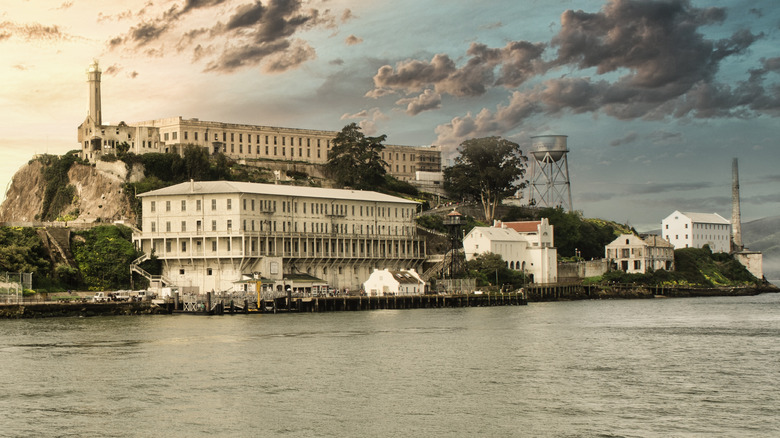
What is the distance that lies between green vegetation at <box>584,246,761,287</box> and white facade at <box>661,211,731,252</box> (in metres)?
4.13

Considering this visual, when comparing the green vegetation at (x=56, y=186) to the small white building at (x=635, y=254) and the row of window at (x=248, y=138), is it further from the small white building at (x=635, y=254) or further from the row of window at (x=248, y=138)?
the small white building at (x=635, y=254)

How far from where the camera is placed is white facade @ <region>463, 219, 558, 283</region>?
4663 inches

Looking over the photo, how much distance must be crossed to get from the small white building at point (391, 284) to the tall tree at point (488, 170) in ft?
121

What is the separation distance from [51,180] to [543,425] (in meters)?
93.1

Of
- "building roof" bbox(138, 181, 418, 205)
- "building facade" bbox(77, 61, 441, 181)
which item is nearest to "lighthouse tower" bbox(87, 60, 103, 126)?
"building facade" bbox(77, 61, 441, 181)

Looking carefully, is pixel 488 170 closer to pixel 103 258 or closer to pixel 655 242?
pixel 655 242

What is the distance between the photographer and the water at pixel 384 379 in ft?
115

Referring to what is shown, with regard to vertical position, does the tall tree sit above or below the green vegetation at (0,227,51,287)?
above

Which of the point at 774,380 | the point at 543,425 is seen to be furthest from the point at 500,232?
the point at 543,425

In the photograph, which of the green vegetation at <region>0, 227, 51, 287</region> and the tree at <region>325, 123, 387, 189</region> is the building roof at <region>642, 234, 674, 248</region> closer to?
the tree at <region>325, 123, 387, 189</region>

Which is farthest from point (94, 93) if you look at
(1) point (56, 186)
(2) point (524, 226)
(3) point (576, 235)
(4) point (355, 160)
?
(3) point (576, 235)

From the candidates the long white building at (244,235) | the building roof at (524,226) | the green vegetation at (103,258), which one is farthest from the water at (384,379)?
the building roof at (524,226)

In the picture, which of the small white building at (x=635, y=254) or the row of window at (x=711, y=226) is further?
the row of window at (x=711, y=226)

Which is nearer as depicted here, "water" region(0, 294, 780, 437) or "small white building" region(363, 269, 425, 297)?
"water" region(0, 294, 780, 437)
